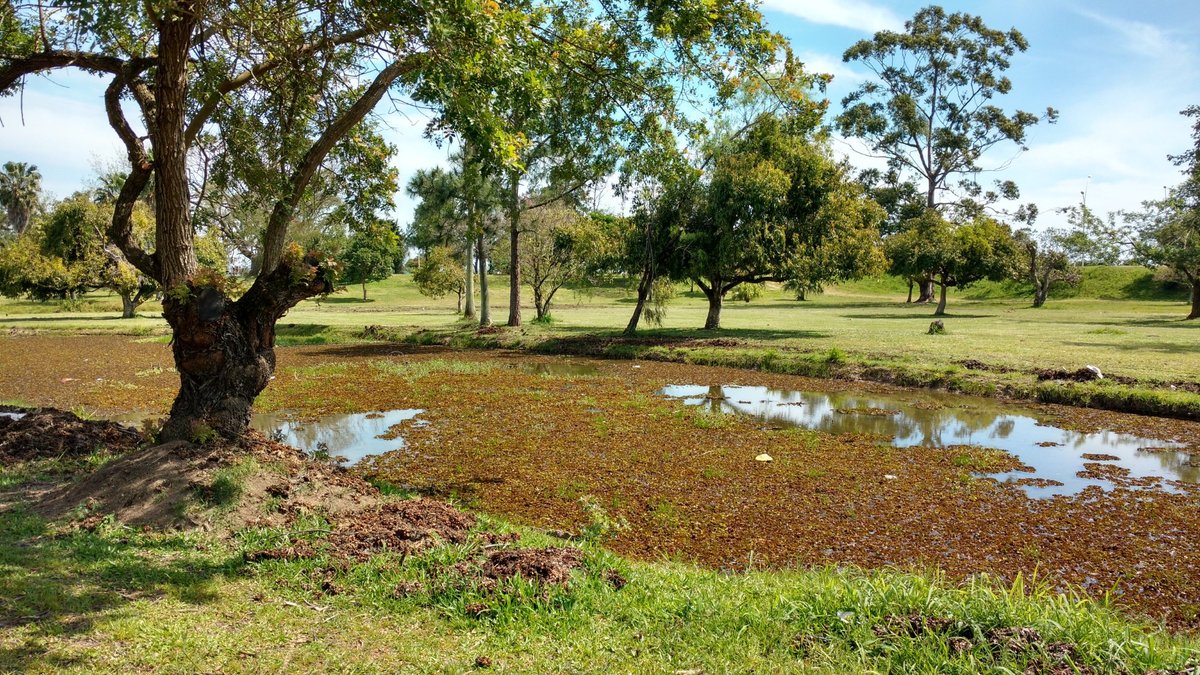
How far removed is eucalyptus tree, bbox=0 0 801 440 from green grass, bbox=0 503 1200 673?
2.68 metres

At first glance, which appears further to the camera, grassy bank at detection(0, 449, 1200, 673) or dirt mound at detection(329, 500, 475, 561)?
dirt mound at detection(329, 500, 475, 561)

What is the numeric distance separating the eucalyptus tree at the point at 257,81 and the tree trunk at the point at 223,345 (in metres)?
0.01

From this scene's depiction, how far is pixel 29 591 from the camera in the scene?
4.35 metres

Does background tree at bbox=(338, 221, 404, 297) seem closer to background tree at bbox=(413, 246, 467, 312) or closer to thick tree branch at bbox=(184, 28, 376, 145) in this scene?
background tree at bbox=(413, 246, 467, 312)

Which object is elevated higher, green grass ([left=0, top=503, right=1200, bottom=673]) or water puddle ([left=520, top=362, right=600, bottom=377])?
green grass ([left=0, top=503, right=1200, bottom=673])

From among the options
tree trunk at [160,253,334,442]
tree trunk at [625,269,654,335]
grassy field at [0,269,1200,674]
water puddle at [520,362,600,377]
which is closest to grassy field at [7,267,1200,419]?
tree trunk at [625,269,654,335]

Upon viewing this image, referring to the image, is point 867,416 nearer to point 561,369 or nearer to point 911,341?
point 561,369

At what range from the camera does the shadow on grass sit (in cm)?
387

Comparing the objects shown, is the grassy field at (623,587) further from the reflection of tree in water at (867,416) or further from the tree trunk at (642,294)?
the tree trunk at (642,294)

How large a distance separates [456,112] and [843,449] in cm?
737

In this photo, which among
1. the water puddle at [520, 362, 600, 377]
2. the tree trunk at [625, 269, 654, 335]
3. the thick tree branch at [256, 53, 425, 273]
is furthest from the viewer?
the tree trunk at [625, 269, 654, 335]

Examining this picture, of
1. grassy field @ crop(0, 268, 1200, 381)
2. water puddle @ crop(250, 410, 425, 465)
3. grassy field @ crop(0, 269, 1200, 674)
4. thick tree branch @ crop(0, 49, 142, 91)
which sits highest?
thick tree branch @ crop(0, 49, 142, 91)

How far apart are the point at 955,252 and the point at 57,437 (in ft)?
138

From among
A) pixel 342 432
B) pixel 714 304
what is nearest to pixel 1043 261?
pixel 714 304
